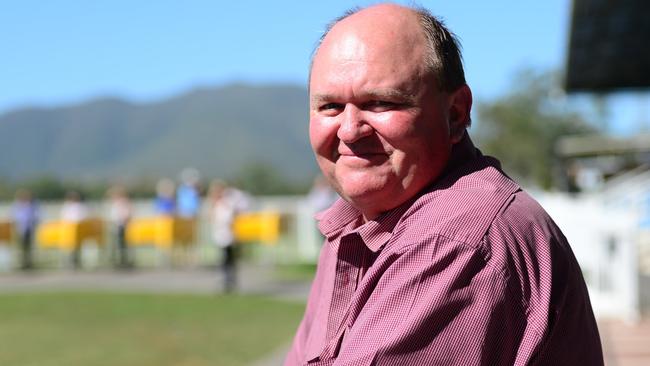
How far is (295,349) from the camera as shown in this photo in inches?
94.4

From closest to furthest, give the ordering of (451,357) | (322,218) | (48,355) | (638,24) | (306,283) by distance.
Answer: (451,357), (322,218), (48,355), (306,283), (638,24)

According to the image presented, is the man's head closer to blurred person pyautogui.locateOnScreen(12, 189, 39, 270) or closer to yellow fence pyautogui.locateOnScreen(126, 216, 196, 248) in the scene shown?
yellow fence pyautogui.locateOnScreen(126, 216, 196, 248)

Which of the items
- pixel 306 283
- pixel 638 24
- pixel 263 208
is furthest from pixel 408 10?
pixel 638 24

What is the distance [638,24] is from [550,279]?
2690 cm

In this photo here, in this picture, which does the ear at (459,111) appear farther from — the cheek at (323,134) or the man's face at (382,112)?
the cheek at (323,134)

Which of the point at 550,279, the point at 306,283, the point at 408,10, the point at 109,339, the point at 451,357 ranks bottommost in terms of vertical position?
the point at 306,283

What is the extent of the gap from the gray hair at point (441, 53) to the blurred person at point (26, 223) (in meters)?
20.6

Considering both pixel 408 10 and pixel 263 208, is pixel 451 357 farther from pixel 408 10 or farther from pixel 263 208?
pixel 263 208

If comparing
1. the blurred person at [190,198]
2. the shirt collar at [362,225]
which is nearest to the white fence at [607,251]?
the blurred person at [190,198]

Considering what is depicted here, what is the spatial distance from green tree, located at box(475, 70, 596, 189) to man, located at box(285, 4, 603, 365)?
2600 inches

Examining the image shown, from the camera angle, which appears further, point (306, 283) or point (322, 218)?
point (306, 283)

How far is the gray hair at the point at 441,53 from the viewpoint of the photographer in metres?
1.85

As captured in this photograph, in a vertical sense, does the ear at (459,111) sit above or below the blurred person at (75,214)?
above

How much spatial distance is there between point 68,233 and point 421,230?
66.8ft
